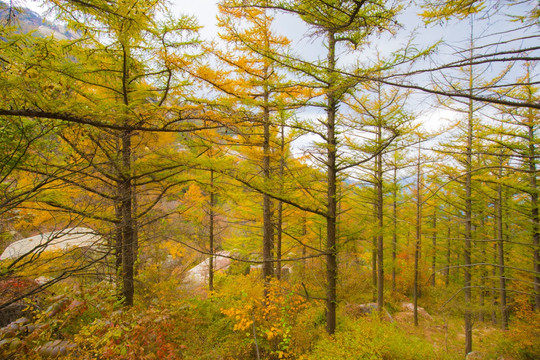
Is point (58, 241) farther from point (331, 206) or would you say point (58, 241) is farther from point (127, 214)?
point (331, 206)

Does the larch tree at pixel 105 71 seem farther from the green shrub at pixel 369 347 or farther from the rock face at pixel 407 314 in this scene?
the rock face at pixel 407 314

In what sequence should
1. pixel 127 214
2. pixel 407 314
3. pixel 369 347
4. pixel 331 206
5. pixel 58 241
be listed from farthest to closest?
pixel 407 314 < pixel 127 214 < pixel 331 206 < pixel 369 347 < pixel 58 241

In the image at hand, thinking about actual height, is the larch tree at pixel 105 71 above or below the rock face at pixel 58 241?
above

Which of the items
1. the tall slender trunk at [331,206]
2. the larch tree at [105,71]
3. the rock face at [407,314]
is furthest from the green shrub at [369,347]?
the rock face at [407,314]

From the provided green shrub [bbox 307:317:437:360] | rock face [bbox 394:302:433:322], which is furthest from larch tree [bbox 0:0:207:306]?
rock face [bbox 394:302:433:322]

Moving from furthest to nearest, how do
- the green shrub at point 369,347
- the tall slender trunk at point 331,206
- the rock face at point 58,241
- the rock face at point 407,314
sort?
1. the rock face at point 407,314
2. the tall slender trunk at point 331,206
3. the green shrub at point 369,347
4. the rock face at point 58,241

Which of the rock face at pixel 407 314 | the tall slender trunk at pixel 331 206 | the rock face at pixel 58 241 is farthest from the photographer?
the rock face at pixel 407 314

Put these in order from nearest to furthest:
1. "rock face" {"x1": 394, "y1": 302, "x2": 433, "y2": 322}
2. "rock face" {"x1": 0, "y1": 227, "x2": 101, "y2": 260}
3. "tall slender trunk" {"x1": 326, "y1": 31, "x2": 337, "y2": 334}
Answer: "rock face" {"x1": 0, "y1": 227, "x2": 101, "y2": 260}
"tall slender trunk" {"x1": 326, "y1": 31, "x2": 337, "y2": 334}
"rock face" {"x1": 394, "y1": 302, "x2": 433, "y2": 322}

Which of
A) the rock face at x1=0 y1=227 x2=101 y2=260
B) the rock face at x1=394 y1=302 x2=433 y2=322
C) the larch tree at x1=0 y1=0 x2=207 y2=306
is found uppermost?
the larch tree at x1=0 y1=0 x2=207 y2=306

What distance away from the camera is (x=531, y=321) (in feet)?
25.9

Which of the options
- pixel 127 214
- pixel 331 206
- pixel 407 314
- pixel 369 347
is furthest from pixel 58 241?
pixel 407 314

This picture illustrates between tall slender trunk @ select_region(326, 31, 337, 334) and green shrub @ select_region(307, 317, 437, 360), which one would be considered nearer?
green shrub @ select_region(307, 317, 437, 360)

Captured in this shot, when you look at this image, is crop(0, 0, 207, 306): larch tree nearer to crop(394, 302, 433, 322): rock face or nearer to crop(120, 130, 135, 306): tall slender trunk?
crop(120, 130, 135, 306): tall slender trunk

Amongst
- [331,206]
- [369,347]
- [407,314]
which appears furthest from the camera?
[407,314]
